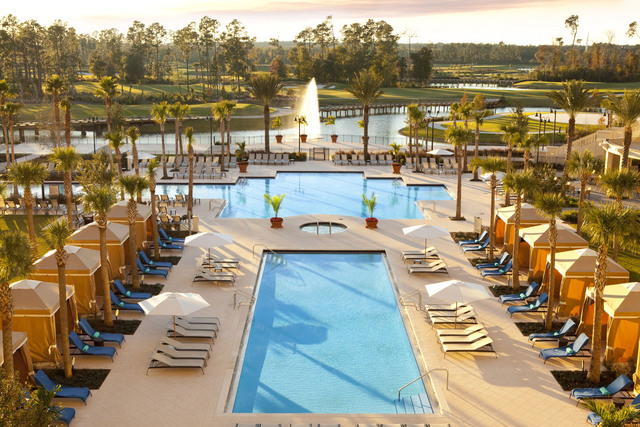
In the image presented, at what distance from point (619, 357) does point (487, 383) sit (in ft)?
11.9

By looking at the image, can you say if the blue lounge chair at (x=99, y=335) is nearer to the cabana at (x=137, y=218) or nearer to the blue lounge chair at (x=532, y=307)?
the cabana at (x=137, y=218)

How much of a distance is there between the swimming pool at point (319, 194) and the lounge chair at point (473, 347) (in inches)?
577

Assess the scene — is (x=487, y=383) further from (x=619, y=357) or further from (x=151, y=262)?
(x=151, y=262)

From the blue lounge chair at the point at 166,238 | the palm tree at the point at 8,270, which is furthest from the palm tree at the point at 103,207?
the blue lounge chair at the point at 166,238

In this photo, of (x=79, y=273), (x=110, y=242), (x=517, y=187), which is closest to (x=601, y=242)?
(x=517, y=187)

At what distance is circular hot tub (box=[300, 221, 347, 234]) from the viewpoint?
27.7 metres

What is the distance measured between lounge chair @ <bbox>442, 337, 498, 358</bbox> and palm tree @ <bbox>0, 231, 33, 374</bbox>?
415 inches

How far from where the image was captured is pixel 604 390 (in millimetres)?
13898

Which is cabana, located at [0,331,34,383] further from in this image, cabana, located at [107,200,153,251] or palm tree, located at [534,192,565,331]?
palm tree, located at [534,192,565,331]

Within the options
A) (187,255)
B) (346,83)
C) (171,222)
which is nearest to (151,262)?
(187,255)

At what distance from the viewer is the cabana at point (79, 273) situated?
18.0 metres

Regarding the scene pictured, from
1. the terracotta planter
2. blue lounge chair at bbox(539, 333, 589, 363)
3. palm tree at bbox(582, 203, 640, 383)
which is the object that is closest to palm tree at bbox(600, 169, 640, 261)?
palm tree at bbox(582, 203, 640, 383)

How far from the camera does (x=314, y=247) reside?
25391 millimetres

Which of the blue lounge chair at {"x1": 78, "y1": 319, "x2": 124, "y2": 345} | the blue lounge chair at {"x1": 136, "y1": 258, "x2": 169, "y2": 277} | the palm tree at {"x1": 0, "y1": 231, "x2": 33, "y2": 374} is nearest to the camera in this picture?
the palm tree at {"x1": 0, "y1": 231, "x2": 33, "y2": 374}
